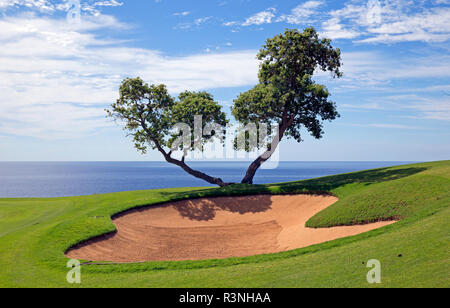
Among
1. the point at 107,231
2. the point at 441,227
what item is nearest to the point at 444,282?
the point at 441,227

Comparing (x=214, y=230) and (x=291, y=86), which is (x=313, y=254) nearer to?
(x=214, y=230)

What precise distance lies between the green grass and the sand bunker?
4.10 feet

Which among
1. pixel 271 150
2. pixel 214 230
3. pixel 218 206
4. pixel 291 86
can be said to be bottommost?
pixel 214 230

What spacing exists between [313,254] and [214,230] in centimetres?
1090

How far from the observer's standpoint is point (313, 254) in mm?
14281

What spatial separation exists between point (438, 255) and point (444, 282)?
2.13 meters

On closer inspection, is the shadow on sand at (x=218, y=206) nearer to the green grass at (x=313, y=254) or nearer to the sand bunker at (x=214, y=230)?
the sand bunker at (x=214, y=230)

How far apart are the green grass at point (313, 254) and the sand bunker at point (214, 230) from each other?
Result: 4.10ft

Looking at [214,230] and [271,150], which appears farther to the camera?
[271,150]

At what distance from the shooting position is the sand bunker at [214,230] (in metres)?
19.0

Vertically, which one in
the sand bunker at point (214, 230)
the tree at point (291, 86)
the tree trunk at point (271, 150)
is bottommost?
the sand bunker at point (214, 230)

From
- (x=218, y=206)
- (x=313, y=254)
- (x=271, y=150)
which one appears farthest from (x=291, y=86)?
(x=313, y=254)

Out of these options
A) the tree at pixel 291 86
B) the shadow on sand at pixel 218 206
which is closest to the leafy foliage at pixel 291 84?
the tree at pixel 291 86
